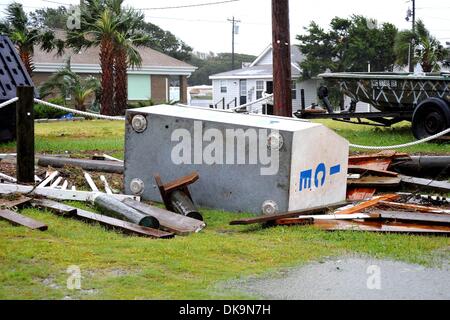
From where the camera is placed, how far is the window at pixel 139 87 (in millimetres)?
46969

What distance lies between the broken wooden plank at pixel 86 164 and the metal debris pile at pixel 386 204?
334 cm

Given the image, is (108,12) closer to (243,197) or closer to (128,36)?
(128,36)

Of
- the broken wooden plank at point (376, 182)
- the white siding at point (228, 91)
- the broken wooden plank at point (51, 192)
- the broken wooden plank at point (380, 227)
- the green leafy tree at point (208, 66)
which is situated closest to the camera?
the broken wooden plank at point (380, 227)

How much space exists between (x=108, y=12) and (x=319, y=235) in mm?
26436

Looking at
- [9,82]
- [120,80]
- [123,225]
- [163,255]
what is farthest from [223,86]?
[163,255]

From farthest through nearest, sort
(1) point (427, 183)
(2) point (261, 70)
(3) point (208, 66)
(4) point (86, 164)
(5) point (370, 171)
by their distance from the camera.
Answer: (3) point (208, 66) → (2) point (261, 70) → (4) point (86, 164) → (5) point (370, 171) → (1) point (427, 183)

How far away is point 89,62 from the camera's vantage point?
43906 millimetres

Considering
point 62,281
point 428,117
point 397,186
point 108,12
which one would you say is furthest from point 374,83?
point 108,12

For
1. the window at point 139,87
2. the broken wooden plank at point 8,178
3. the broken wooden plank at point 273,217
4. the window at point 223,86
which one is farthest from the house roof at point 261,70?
the broken wooden plank at point 273,217

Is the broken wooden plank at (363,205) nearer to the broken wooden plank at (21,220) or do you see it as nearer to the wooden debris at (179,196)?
the wooden debris at (179,196)

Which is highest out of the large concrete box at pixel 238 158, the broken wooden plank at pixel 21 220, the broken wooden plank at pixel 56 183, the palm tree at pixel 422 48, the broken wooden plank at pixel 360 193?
the palm tree at pixel 422 48

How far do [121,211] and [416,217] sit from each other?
303 centimetres

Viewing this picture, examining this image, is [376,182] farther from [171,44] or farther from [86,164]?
[171,44]
